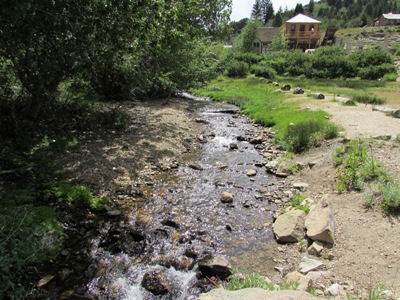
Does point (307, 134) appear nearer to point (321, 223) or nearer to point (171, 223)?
point (321, 223)

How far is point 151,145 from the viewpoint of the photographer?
13.3 meters

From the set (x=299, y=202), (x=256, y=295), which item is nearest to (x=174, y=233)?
(x=256, y=295)

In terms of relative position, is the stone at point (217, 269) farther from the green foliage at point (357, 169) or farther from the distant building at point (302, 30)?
the distant building at point (302, 30)

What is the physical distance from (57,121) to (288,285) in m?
11.0

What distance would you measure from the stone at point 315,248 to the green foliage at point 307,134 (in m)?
6.64

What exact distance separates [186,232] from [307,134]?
27.1ft

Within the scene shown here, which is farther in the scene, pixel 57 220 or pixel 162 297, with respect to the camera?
pixel 57 220

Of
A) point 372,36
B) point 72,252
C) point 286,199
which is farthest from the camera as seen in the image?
point 372,36

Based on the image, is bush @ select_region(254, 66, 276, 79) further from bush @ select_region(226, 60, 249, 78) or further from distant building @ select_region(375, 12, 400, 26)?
distant building @ select_region(375, 12, 400, 26)

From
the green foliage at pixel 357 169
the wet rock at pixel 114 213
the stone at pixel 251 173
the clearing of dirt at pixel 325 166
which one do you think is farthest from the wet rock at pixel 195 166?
the green foliage at pixel 357 169

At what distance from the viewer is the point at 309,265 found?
637 cm

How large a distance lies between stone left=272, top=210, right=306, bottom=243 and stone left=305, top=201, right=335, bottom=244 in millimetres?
195

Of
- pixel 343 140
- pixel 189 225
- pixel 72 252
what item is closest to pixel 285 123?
pixel 343 140

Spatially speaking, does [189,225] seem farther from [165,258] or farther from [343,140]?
[343,140]
